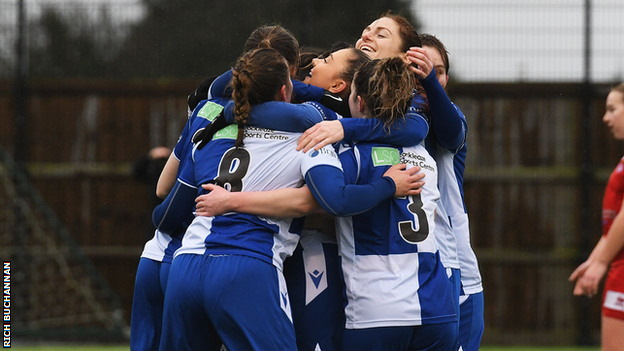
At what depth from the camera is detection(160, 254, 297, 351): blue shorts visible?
2.45 m

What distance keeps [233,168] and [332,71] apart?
810mm

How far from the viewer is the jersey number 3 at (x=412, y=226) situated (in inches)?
102

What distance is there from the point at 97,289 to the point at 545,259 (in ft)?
15.3

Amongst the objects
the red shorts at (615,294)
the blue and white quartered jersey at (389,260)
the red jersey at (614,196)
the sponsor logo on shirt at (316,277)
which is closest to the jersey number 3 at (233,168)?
the blue and white quartered jersey at (389,260)

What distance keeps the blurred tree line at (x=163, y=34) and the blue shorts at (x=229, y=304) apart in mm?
5048

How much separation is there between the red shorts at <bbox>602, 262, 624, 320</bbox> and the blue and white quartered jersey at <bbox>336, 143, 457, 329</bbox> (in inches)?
56.6

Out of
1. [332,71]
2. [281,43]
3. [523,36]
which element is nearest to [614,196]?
[332,71]

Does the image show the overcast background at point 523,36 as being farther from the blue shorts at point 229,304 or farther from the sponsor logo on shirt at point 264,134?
the blue shorts at point 229,304

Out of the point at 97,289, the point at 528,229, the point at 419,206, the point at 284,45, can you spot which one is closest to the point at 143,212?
the point at 97,289

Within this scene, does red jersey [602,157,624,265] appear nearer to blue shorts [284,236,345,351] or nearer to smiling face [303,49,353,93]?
smiling face [303,49,353,93]

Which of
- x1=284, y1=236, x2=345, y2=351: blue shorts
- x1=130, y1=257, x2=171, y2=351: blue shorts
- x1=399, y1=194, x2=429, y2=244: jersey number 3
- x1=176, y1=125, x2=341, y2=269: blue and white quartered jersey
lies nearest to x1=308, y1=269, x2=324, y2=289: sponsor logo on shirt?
x1=284, y1=236, x2=345, y2=351: blue shorts

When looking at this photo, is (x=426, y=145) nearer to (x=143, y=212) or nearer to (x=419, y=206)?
(x=419, y=206)

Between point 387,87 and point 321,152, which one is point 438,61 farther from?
point 321,152

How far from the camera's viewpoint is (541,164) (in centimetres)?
727
